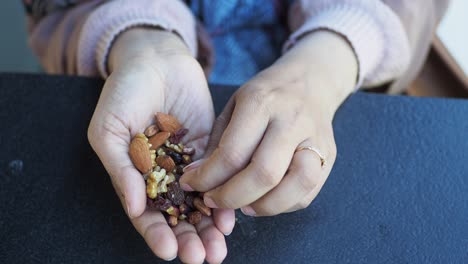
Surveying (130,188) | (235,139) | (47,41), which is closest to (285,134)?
(235,139)

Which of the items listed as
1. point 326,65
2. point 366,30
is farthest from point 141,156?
point 366,30

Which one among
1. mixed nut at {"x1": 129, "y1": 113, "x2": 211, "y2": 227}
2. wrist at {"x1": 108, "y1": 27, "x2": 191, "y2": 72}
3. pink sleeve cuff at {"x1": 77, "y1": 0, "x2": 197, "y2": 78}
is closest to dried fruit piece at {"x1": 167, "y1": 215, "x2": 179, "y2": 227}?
mixed nut at {"x1": 129, "y1": 113, "x2": 211, "y2": 227}

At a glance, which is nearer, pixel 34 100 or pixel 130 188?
pixel 130 188

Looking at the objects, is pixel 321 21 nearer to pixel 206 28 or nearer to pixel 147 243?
pixel 206 28

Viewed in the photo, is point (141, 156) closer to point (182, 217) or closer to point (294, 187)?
point (182, 217)

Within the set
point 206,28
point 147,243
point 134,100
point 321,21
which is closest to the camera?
point 147,243

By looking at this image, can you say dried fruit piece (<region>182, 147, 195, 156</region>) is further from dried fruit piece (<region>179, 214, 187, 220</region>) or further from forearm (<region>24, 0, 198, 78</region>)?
forearm (<region>24, 0, 198, 78</region>)

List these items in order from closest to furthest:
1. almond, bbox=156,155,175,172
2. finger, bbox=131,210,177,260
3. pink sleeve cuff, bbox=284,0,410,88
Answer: finger, bbox=131,210,177,260
almond, bbox=156,155,175,172
pink sleeve cuff, bbox=284,0,410,88
